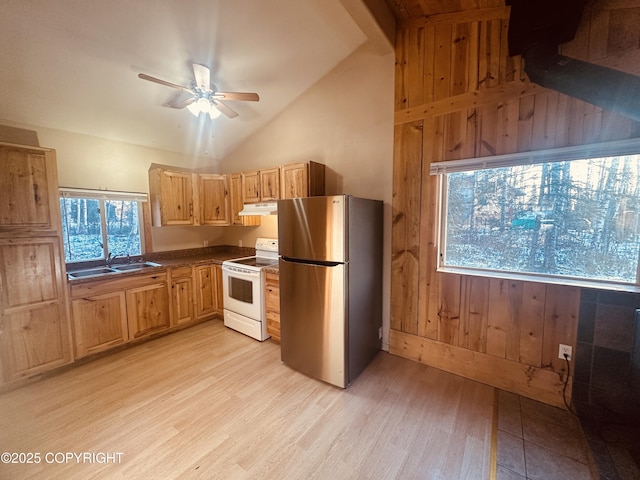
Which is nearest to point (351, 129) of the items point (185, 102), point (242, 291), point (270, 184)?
point (270, 184)

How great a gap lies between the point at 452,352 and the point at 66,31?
4.29 meters

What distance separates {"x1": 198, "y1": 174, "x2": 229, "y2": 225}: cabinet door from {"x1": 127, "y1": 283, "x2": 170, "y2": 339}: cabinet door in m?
1.18

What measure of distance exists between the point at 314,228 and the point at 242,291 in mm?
1558

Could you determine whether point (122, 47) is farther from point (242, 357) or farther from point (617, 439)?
point (617, 439)

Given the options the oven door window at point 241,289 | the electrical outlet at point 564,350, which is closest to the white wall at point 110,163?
the oven door window at point 241,289

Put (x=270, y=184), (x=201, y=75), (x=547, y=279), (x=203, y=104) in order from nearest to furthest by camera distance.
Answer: (x=547, y=279) → (x=201, y=75) → (x=203, y=104) → (x=270, y=184)

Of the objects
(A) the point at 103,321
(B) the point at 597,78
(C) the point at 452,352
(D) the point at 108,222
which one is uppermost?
(B) the point at 597,78

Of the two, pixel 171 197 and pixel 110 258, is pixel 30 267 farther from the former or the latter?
pixel 171 197

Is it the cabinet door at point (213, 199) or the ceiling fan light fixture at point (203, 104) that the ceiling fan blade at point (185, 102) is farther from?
the cabinet door at point (213, 199)

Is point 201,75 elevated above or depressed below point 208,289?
above

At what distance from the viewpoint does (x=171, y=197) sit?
3621 mm

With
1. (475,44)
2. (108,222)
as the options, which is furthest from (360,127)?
(108,222)

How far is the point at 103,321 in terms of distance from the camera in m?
2.78

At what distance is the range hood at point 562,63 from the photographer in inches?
63.3
